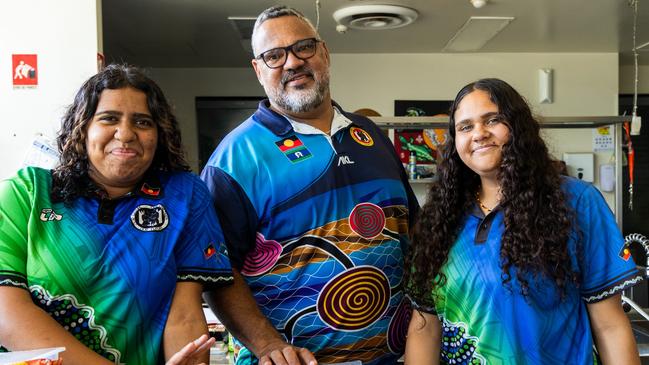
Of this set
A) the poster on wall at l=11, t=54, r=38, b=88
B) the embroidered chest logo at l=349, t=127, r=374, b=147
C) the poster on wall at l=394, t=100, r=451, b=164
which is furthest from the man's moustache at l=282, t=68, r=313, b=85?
the poster on wall at l=394, t=100, r=451, b=164

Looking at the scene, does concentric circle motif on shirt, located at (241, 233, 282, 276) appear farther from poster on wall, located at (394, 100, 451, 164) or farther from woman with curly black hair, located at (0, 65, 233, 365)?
poster on wall, located at (394, 100, 451, 164)

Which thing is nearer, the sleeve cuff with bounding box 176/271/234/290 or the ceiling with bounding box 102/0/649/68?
the sleeve cuff with bounding box 176/271/234/290

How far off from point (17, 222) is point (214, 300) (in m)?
0.52

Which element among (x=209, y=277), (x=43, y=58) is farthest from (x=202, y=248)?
(x=43, y=58)

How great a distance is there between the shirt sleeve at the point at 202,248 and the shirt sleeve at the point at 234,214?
9 centimetres

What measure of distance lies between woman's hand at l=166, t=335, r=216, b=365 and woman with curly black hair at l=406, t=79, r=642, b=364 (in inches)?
24.5

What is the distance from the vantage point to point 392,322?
1.69m

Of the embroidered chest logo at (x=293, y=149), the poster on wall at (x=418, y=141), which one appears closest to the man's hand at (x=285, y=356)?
the embroidered chest logo at (x=293, y=149)

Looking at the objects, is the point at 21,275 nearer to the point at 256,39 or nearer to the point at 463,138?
the point at 256,39

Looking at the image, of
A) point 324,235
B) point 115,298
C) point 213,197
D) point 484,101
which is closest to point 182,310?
point 115,298

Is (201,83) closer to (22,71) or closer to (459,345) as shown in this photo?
(22,71)

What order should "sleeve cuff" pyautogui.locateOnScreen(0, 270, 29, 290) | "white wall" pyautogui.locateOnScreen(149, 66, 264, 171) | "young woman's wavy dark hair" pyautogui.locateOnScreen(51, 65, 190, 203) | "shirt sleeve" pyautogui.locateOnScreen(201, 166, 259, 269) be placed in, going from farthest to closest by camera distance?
"white wall" pyautogui.locateOnScreen(149, 66, 264, 171)
"shirt sleeve" pyautogui.locateOnScreen(201, 166, 259, 269)
"young woman's wavy dark hair" pyautogui.locateOnScreen(51, 65, 190, 203)
"sleeve cuff" pyautogui.locateOnScreen(0, 270, 29, 290)

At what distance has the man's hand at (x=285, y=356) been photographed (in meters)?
1.40

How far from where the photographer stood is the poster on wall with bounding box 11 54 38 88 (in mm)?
3371
